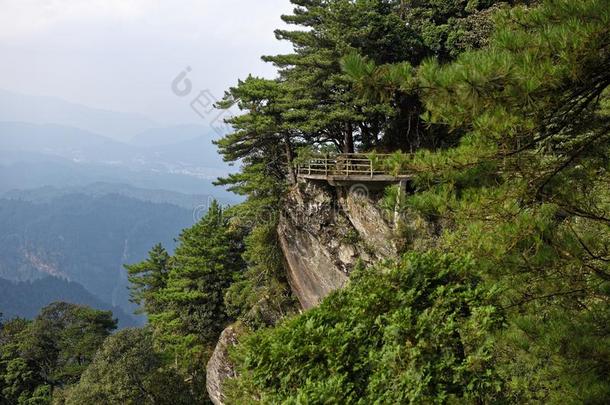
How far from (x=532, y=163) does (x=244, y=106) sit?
1263 centimetres

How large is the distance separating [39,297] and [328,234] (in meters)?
159

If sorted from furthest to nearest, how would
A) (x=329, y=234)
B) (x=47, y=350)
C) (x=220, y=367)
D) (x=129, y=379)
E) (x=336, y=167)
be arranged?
(x=47, y=350)
(x=220, y=367)
(x=129, y=379)
(x=329, y=234)
(x=336, y=167)

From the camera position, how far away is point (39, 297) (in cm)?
14100

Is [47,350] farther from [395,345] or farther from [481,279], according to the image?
[481,279]

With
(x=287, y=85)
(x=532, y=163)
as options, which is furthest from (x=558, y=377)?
(x=287, y=85)

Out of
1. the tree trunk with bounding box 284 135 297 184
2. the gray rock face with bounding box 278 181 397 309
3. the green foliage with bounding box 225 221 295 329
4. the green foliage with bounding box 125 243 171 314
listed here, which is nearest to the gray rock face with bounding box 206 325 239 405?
the green foliage with bounding box 225 221 295 329

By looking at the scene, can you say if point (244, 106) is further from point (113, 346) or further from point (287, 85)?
point (113, 346)

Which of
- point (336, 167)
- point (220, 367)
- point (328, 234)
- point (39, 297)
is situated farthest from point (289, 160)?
point (39, 297)

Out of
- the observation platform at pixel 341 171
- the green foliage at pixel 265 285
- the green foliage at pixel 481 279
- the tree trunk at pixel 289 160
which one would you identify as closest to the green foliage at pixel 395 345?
the green foliage at pixel 481 279

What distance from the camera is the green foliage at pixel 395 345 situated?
4.59m

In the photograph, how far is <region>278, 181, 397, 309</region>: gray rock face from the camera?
13859mm

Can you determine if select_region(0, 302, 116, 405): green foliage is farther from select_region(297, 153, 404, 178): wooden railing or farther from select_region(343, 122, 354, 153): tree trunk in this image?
select_region(343, 122, 354, 153): tree trunk

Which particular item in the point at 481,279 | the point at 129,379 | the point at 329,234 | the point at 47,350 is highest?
the point at 481,279

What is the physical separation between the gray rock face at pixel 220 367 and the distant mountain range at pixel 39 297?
125 meters
